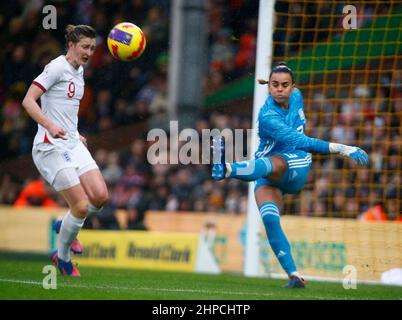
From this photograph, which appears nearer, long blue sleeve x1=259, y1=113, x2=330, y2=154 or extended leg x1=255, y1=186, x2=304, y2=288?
long blue sleeve x1=259, y1=113, x2=330, y2=154

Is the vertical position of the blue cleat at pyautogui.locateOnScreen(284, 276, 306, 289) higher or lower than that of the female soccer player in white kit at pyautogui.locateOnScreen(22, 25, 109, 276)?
lower

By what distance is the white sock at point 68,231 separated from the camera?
828 cm

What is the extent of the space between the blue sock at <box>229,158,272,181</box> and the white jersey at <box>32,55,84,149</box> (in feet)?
5.44

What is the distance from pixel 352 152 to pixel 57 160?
2.79m

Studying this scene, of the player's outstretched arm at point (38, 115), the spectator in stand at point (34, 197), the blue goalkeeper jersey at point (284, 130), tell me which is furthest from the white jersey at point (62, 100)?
the spectator in stand at point (34, 197)

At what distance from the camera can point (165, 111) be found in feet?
63.9

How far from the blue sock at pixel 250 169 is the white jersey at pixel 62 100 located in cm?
166

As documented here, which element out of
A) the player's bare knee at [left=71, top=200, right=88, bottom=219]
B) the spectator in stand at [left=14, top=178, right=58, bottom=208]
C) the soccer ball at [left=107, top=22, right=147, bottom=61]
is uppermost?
the soccer ball at [left=107, top=22, right=147, bottom=61]

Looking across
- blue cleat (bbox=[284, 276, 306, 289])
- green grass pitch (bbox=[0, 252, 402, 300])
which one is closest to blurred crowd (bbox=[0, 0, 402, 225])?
green grass pitch (bbox=[0, 252, 402, 300])

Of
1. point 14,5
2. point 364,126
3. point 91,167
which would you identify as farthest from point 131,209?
point 14,5

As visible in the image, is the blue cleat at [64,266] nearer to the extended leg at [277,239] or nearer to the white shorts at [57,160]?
the white shorts at [57,160]

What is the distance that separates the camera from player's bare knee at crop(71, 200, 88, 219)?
8.20 metres

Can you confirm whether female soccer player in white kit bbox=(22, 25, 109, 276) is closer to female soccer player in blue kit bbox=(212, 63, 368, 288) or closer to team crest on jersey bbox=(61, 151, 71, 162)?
team crest on jersey bbox=(61, 151, 71, 162)

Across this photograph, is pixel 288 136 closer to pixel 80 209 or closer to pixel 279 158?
pixel 279 158
